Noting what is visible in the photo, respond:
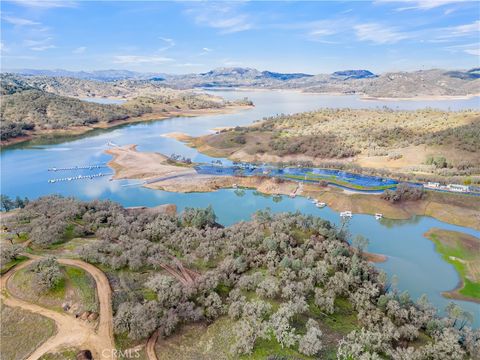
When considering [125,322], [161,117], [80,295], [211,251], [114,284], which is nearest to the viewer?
[125,322]

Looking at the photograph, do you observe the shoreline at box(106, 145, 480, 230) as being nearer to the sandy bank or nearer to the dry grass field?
the sandy bank

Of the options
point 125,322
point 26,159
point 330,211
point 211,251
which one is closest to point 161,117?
point 26,159

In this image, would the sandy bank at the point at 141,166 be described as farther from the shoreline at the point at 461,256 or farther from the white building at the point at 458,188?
the white building at the point at 458,188

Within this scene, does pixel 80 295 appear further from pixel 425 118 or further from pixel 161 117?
pixel 161 117

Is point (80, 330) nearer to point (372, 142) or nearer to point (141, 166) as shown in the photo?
point (141, 166)

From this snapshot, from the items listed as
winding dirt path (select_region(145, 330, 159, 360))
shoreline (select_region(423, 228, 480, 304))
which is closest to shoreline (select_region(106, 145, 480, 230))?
shoreline (select_region(423, 228, 480, 304))

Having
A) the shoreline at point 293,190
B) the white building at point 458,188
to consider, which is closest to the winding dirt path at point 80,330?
the shoreline at point 293,190

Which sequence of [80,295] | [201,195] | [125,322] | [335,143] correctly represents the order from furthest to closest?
1. [335,143]
2. [201,195]
3. [80,295]
4. [125,322]

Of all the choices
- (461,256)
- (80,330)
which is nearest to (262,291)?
(80,330)
